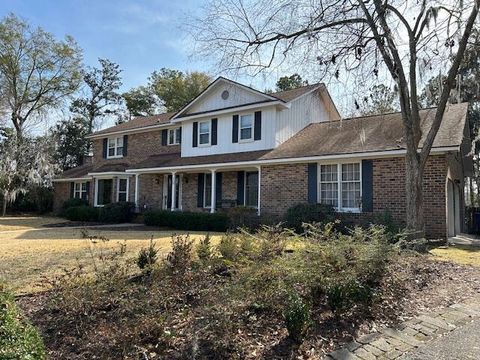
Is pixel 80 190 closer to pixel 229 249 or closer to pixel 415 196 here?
pixel 415 196

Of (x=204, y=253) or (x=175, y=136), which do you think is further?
(x=175, y=136)

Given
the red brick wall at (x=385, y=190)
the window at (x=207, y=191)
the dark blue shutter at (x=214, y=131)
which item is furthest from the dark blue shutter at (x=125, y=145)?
the red brick wall at (x=385, y=190)

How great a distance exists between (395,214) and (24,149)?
27164 mm

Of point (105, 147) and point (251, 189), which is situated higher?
point (105, 147)

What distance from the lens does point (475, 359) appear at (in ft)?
13.5

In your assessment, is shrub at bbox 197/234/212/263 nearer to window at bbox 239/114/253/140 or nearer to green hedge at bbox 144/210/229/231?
green hedge at bbox 144/210/229/231

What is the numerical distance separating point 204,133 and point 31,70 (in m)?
23.7

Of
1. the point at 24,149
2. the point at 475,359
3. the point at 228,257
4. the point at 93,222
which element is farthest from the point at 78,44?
the point at 475,359

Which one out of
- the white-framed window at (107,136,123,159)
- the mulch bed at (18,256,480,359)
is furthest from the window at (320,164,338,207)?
the white-framed window at (107,136,123,159)

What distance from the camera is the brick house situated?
14344 mm

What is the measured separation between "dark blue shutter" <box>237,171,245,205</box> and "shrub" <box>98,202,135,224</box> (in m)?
6.69

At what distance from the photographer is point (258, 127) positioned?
19.5 m

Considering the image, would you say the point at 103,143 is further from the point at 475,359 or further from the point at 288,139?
the point at 475,359

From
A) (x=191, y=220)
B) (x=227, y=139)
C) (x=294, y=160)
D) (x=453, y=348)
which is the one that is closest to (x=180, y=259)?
(x=453, y=348)
